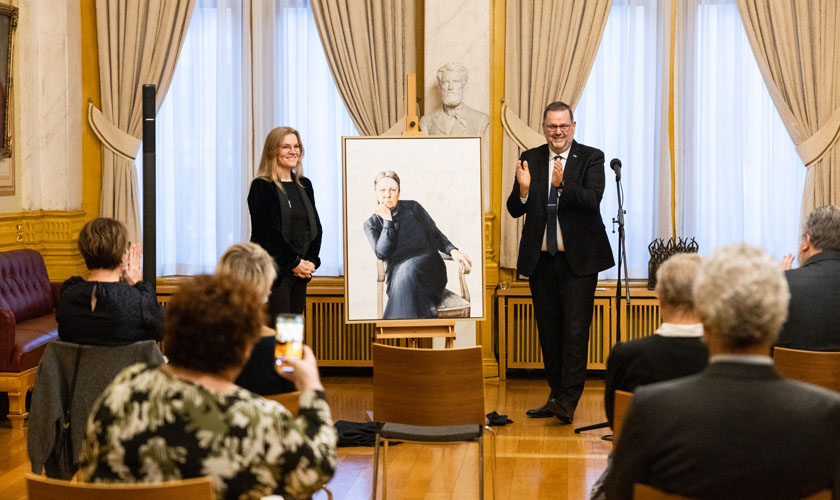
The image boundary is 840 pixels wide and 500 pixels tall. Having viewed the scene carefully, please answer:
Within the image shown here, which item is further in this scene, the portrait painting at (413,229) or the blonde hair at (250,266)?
the portrait painting at (413,229)

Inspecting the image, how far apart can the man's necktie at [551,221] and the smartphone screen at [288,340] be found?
3529mm

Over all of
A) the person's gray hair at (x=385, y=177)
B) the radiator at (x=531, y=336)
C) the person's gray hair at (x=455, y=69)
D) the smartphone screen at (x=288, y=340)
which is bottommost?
the radiator at (x=531, y=336)

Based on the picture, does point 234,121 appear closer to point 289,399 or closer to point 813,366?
point 289,399

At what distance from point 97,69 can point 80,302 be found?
438 centimetres

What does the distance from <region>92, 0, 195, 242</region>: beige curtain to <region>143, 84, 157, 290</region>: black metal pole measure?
2.84 m

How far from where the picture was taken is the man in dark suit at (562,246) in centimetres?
572

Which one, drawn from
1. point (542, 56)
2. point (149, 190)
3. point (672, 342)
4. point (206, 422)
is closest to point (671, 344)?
point (672, 342)

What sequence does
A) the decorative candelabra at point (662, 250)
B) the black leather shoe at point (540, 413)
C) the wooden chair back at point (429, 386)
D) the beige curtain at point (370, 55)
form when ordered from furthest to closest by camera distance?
the beige curtain at point (370, 55) < the decorative candelabra at point (662, 250) < the black leather shoe at point (540, 413) < the wooden chair back at point (429, 386)

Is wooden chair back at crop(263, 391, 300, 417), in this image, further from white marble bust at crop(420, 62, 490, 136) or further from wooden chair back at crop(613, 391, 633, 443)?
white marble bust at crop(420, 62, 490, 136)

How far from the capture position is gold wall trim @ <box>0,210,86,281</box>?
23.6 feet

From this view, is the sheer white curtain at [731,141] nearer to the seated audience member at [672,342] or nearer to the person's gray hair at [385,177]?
the person's gray hair at [385,177]

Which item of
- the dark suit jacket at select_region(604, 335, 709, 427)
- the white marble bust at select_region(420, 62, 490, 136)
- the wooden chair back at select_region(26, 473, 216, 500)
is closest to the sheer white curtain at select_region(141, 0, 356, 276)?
the white marble bust at select_region(420, 62, 490, 136)

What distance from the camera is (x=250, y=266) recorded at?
3178 mm

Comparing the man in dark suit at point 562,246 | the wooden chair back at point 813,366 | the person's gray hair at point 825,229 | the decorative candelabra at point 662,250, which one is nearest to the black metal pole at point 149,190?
the man in dark suit at point 562,246
